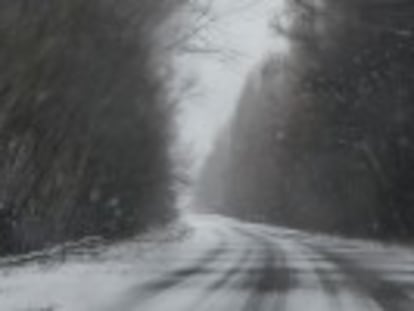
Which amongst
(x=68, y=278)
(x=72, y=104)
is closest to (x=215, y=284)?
(x=68, y=278)

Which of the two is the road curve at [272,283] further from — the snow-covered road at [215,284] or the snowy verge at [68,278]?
the snowy verge at [68,278]

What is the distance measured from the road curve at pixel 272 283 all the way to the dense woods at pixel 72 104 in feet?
12.1

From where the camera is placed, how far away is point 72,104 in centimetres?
2236

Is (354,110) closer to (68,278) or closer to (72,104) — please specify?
(68,278)

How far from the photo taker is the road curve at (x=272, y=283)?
1991 cm

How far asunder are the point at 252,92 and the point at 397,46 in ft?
302

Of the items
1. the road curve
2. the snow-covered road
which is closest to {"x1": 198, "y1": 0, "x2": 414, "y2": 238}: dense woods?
the road curve

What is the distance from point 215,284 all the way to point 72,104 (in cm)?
546

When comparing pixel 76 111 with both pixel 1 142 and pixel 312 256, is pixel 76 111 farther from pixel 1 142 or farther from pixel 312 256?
pixel 312 256

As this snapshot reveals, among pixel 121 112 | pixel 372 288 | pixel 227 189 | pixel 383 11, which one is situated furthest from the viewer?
pixel 227 189

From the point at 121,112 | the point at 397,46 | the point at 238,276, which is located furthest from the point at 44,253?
the point at 397,46

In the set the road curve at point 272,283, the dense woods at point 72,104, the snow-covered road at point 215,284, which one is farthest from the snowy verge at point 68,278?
the dense woods at point 72,104

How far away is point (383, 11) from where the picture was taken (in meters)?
43.6

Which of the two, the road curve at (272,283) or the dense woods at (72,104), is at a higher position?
the dense woods at (72,104)
